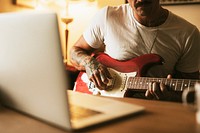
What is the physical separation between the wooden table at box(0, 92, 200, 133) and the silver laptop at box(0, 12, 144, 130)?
0.06 ft

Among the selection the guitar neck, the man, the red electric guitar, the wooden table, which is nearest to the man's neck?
the man

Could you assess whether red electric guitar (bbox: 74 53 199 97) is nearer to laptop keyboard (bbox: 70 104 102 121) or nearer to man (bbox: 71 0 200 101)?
man (bbox: 71 0 200 101)

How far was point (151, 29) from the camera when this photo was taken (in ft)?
5.05

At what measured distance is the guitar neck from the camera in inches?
46.3

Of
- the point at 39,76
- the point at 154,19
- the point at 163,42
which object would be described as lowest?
the point at 163,42

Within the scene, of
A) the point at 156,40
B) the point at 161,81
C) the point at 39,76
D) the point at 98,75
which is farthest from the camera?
the point at 156,40

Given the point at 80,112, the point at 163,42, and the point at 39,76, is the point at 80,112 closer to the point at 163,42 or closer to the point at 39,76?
the point at 39,76

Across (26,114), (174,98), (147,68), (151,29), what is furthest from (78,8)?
(26,114)

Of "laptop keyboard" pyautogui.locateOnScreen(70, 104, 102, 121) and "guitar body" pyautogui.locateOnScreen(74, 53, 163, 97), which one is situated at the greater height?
"laptop keyboard" pyautogui.locateOnScreen(70, 104, 102, 121)

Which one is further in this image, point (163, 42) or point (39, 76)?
point (163, 42)

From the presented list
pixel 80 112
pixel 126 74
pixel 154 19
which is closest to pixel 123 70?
pixel 126 74

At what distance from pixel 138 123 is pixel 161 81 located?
58 centimetres

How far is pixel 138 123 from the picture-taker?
67cm

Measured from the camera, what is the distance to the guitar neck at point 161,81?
3.85 feet
